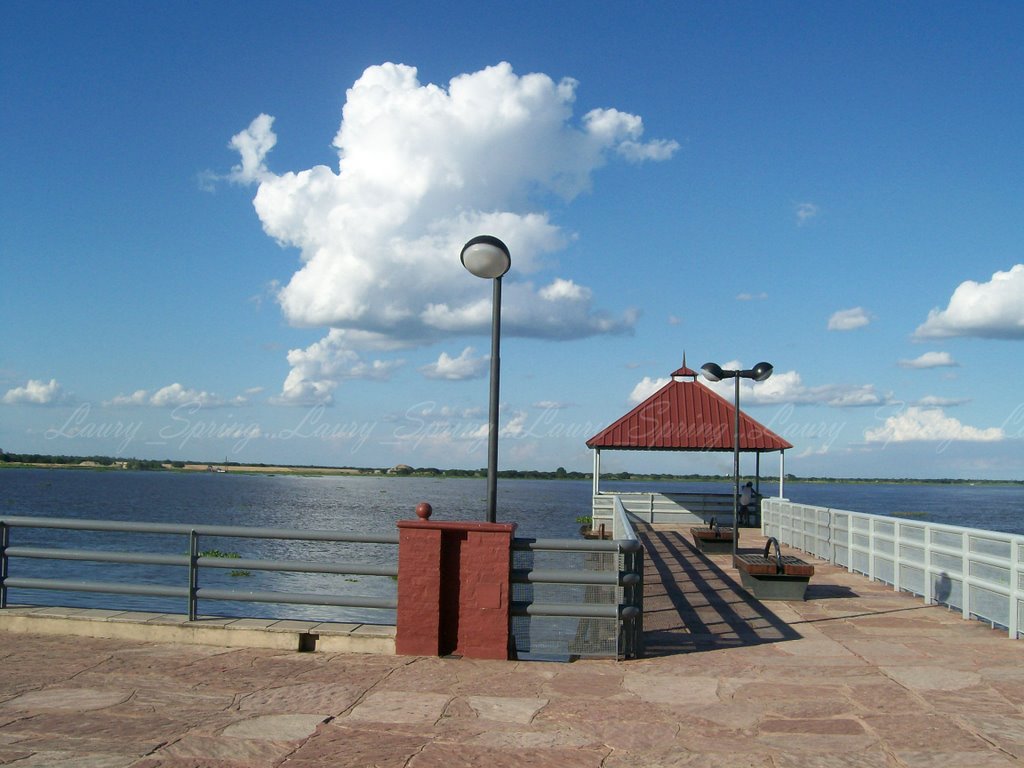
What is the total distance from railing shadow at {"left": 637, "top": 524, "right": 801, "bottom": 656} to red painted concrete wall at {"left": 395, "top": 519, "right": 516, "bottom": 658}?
1.50 meters

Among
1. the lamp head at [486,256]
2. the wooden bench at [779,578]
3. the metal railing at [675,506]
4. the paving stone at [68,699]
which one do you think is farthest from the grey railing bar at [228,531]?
the metal railing at [675,506]

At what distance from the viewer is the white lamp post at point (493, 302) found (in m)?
7.79

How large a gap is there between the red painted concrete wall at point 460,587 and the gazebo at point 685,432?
71.7ft

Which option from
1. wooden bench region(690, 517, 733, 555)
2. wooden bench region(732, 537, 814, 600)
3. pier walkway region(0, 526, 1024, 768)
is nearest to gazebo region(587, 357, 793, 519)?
wooden bench region(690, 517, 733, 555)

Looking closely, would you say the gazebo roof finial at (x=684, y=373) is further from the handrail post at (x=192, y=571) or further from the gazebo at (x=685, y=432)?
the handrail post at (x=192, y=571)

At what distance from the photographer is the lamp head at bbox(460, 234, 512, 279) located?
7.78m

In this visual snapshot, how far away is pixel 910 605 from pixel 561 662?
6070 mm

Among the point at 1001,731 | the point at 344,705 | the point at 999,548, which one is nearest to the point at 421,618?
the point at 344,705

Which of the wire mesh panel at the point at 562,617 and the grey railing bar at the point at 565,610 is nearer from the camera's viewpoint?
the grey railing bar at the point at 565,610

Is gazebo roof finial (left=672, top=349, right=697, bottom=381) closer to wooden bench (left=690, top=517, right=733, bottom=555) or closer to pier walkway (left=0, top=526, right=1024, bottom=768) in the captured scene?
wooden bench (left=690, top=517, right=733, bottom=555)

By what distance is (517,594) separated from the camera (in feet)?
25.2

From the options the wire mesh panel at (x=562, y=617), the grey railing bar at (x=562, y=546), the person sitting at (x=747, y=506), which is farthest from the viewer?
the person sitting at (x=747, y=506)

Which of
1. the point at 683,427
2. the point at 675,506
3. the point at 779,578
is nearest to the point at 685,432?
the point at 683,427

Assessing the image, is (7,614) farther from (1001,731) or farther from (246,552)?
(246,552)
